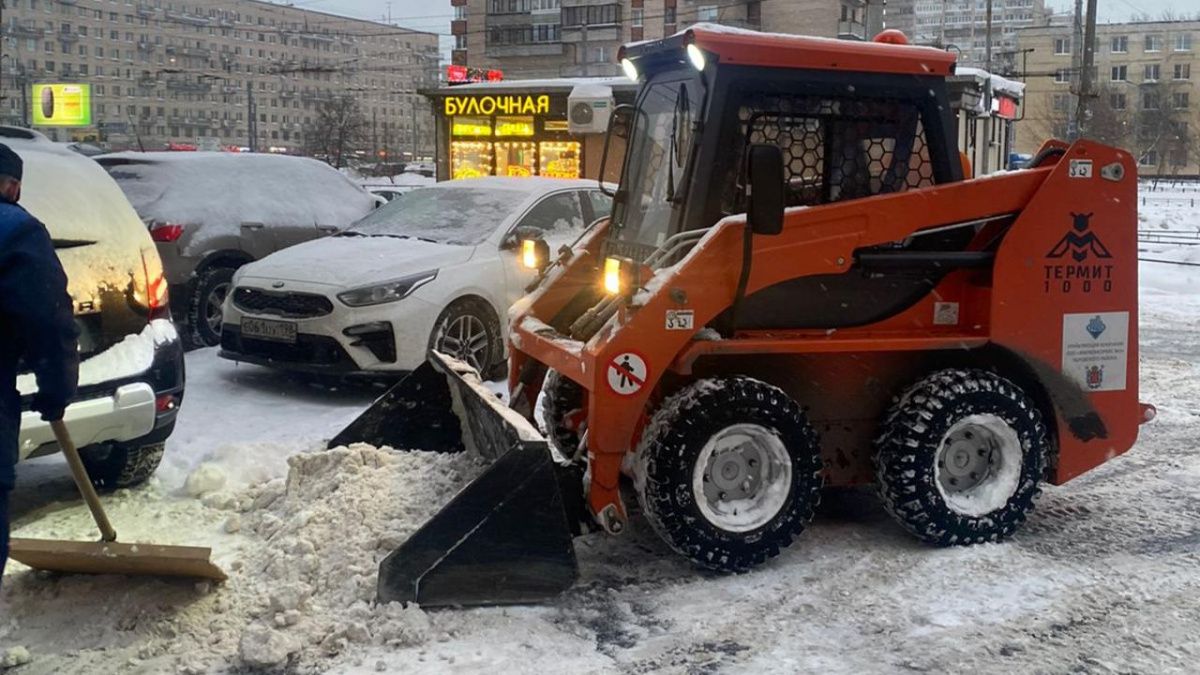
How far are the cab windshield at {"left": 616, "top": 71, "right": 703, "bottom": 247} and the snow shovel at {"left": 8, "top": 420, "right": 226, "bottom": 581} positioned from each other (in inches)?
97.3

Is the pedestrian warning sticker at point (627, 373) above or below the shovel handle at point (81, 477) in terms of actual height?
above

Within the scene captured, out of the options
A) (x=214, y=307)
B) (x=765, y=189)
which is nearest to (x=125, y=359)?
(x=765, y=189)

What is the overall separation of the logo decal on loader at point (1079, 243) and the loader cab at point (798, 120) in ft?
1.92

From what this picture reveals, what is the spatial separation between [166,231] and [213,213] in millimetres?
604

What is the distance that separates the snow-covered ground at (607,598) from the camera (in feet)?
13.3

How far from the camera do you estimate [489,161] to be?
2080cm

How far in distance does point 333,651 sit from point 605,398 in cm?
141

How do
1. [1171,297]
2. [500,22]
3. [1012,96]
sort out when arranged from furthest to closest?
1. [500,22]
2. [1012,96]
3. [1171,297]

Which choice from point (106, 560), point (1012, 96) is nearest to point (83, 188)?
point (106, 560)

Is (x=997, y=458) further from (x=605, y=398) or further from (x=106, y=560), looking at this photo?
(x=106, y=560)

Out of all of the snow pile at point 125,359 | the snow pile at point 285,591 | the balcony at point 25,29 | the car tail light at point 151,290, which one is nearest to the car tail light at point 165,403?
the snow pile at point 125,359

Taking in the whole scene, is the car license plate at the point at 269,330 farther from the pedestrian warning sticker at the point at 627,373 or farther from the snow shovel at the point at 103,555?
the pedestrian warning sticker at the point at 627,373

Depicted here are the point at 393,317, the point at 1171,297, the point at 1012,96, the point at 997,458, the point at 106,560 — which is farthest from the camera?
the point at 1012,96

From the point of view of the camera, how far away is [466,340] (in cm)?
855
